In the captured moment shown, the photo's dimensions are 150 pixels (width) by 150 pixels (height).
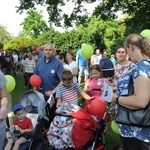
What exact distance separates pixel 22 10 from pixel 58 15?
1.95 m

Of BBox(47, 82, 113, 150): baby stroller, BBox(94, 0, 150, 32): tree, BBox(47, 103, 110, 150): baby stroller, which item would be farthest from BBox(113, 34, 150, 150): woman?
BBox(94, 0, 150, 32): tree

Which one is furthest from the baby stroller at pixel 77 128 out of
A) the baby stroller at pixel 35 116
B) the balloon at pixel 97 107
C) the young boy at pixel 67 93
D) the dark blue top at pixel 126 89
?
the dark blue top at pixel 126 89

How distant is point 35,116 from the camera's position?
206 inches

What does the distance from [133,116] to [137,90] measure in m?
0.26

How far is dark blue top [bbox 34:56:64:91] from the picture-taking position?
5.27 meters

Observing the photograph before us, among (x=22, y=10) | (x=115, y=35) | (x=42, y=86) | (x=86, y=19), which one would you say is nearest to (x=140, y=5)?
(x=86, y=19)

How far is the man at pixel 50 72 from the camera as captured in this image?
526 cm

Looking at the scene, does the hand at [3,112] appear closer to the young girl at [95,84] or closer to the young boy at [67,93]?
the young boy at [67,93]

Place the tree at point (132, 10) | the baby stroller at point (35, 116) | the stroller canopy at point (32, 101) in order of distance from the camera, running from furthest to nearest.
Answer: the tree at point (132, 10) < the stroller canopy at point (32, 101) < the baby stroller at point (35, 116)

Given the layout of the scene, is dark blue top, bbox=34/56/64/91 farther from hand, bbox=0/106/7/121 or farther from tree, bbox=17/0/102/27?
tree, bbox=17/0/102/27

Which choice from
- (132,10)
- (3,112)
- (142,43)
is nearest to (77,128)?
(3,112)

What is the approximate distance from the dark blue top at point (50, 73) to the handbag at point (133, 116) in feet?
7.98

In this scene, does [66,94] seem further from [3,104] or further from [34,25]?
[34,25]

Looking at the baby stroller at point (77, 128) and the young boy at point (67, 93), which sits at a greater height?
the young boy at point (67, 93)
